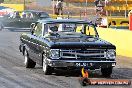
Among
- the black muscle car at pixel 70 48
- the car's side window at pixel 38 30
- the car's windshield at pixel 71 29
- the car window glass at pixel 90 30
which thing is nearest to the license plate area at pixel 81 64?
the black muscle car at pixel 70 48

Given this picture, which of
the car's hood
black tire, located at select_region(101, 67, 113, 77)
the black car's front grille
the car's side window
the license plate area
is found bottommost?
black tire, located at select_region(101, 67, 113, 77)

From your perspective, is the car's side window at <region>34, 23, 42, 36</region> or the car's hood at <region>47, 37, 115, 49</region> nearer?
the car's hood at <region>47, 37, 115, 49</region>

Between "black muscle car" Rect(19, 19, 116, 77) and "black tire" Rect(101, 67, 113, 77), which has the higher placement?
"black muscle car" Rect(19, 19, 116, 77)

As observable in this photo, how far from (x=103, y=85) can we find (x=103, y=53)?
1550 mm

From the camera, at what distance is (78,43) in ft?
43.2

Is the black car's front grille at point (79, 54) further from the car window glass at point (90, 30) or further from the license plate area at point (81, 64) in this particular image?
the car window glass at point (90, 30)

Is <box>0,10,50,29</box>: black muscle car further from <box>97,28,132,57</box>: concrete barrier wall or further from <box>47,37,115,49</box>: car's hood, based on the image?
<box>47,37,115,49</box>: car's hood

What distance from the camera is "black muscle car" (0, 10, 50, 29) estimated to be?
127 ft

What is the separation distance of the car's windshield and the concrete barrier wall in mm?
5907

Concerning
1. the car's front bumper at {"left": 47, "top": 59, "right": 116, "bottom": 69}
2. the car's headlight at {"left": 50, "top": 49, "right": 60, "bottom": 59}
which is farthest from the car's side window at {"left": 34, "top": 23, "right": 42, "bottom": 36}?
the car's front bumper at {"left": 47, "top": 59, "right": 116, "bottom": 69}

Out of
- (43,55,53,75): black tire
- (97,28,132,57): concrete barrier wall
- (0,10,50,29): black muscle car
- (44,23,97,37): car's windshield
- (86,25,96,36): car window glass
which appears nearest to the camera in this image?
(43,55,53,75): black tire

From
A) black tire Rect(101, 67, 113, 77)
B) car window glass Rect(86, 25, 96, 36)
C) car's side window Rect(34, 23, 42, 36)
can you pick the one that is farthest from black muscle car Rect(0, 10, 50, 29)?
black tire Rect(101, 67, 113, 77)

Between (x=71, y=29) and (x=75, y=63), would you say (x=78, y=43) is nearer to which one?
(x=75, y=63)

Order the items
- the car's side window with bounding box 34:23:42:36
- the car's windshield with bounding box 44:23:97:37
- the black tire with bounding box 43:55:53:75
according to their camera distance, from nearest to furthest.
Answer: the black tire with bounding box 43:55:53:75, the car's windshield with bounding box 44:23:97:37, the car's side window with bounding box 34:23:42:36
